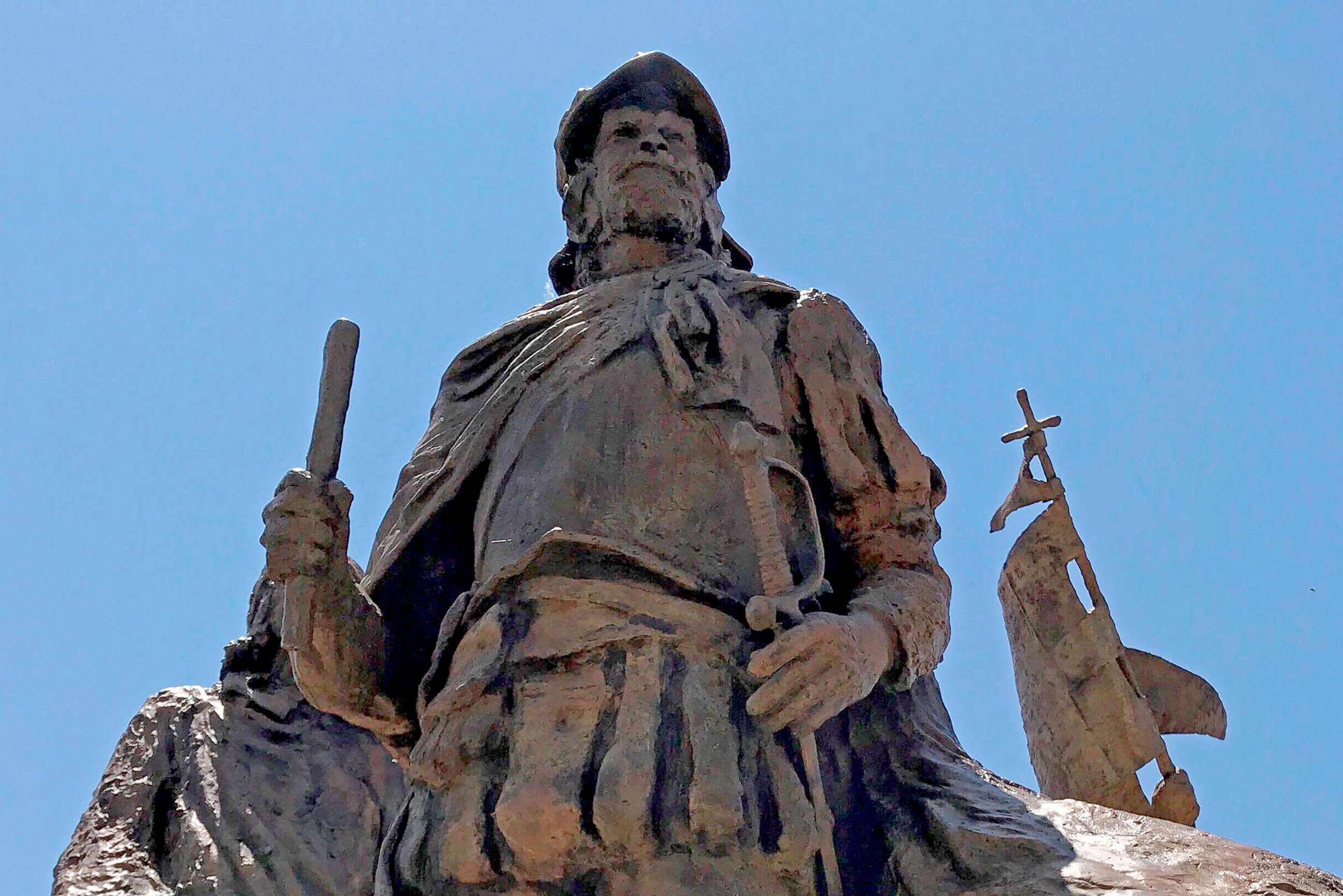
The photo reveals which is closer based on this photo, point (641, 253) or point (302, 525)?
point (302, 525)

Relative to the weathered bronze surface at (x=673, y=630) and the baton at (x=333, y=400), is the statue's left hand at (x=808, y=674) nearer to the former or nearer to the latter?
the weathered bronze surface at (x=673, y=630)

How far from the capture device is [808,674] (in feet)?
12.3

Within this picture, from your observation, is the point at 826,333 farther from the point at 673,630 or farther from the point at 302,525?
the point at 302,525

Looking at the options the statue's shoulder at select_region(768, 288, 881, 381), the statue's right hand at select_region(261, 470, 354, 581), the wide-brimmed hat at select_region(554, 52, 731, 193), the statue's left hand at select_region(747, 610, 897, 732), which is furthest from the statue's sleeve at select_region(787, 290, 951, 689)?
the statue's right hand at select_region(261, 470, 354, 581)

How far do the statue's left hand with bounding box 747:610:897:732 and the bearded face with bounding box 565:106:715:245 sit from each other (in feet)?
5.44

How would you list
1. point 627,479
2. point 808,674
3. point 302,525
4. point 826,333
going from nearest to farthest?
point 808,674
point 302,525
point 627,479
point 826,333

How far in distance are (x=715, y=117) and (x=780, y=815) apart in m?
2.43

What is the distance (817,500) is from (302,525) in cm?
134

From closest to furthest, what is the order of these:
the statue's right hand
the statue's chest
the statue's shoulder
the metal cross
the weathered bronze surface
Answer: the weathered bronze surface
the statue's right hand
the statue's chest
the statue's shoulder
the metal cross

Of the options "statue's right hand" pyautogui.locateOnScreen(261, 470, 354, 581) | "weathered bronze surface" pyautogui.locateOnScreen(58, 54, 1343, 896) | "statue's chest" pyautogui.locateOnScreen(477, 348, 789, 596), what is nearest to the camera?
"weathered bronze surface" pyautogui.locateOnScreen(58, 54, 1343, 896)

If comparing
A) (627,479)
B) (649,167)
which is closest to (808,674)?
(627,479)

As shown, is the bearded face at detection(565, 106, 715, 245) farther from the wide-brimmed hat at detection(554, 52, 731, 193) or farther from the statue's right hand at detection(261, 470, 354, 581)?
the statue's right hand at detection(261, 470, 354, 581)

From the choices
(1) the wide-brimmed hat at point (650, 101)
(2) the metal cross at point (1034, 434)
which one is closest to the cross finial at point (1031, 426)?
(2) the metal cross at point (1034, 434)

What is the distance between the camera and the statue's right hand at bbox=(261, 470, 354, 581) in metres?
3.89
